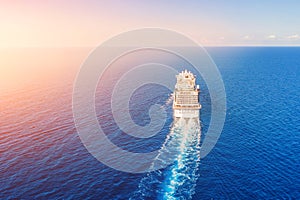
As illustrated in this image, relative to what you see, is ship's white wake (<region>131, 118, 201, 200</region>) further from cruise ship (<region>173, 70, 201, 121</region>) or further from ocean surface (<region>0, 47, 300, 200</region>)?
cruise ship (<region>173, 70, 201, 121</region>)

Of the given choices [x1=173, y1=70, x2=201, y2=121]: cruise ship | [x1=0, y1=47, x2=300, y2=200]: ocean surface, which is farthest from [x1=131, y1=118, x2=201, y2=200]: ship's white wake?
[x1=173, y1=70, x2=201, y2=121]: cruise ship

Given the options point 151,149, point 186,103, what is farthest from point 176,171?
point 186,103

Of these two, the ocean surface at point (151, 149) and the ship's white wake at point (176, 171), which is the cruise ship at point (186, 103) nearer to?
the ocean surface at point (151, 149)

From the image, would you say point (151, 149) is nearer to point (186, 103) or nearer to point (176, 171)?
point (176, 171)

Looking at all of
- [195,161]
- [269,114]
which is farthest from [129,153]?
Answer: [269,114]

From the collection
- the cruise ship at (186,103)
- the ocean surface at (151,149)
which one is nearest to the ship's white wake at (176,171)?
the ocean surface at (151,149)
